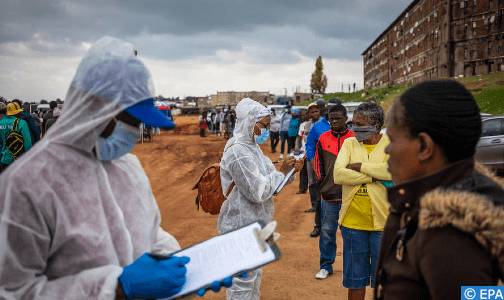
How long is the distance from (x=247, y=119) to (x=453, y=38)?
1713 inches

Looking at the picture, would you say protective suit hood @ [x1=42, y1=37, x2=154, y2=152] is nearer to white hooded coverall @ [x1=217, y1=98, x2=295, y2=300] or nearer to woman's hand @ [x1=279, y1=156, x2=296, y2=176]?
white hooded coverall @ [x1=217, y1=98, x2=295, y2=300]

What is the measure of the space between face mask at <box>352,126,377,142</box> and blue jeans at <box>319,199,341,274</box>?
4.95 feet

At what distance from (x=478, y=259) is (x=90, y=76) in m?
1.61

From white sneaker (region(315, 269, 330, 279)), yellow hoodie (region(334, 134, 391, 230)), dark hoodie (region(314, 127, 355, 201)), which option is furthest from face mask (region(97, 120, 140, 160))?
white sneaker (region(315, 269, 330, 279))

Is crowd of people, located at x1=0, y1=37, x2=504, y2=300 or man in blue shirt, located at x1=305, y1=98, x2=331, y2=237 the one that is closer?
crowd of people, located at x1=0, y1=37, x2=504, y2=300

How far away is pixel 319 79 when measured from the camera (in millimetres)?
89750

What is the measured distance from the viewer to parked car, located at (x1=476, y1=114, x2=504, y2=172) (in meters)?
10.0

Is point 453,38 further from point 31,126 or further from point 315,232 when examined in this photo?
point 31,126

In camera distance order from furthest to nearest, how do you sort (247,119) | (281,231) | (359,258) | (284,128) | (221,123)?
(221,123) → (284,128) → (281,231) → (247,119) → (359,258)

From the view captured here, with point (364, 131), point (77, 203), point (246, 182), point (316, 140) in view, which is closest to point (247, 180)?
point (246, 182)

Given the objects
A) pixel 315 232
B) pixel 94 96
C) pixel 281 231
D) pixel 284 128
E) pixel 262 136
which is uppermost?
pixel 94 96

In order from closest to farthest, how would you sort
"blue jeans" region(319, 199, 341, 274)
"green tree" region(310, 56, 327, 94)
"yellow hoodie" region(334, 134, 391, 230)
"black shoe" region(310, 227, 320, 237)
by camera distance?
"yellow hoodie" region(334, 134, 391, 230) < "blue jeans" region(319, 199, 341, 274) < "black shoe" region(310, 227, 320, 237) < "green tree" region(310, 56, 327, 94)

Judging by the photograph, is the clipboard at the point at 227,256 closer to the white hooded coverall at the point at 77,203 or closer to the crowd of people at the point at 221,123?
the white hooded coverall at the point at 77,203

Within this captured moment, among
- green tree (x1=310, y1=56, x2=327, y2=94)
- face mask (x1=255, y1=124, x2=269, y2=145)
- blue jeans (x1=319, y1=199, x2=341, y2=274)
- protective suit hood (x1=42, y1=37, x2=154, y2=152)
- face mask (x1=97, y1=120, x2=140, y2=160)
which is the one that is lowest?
blue jeans (x1=319, y1=199, x2=341, y2=274)
